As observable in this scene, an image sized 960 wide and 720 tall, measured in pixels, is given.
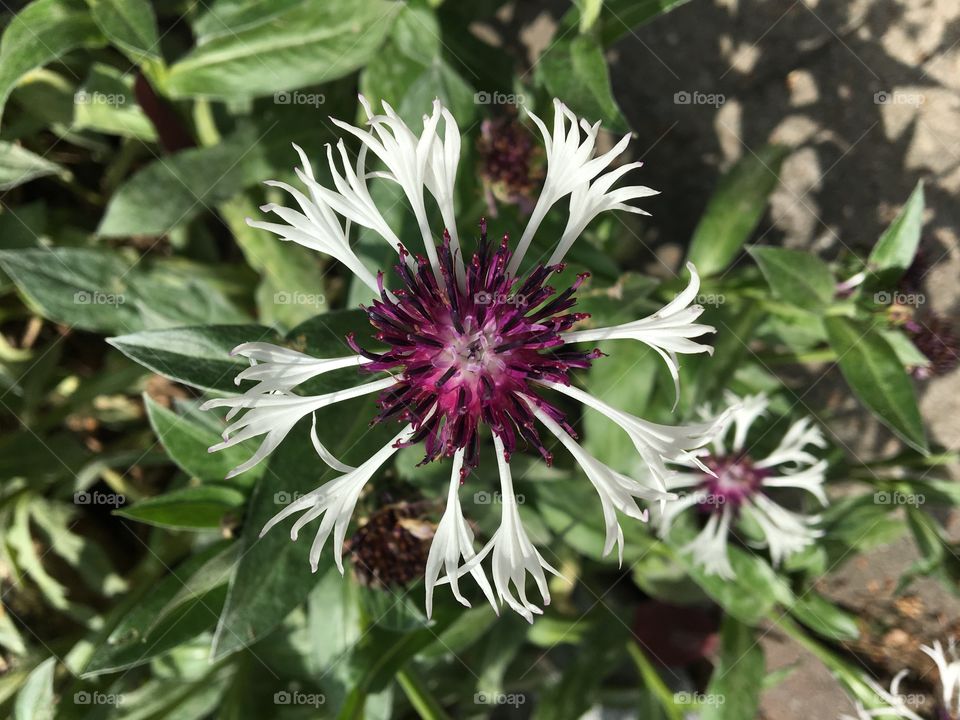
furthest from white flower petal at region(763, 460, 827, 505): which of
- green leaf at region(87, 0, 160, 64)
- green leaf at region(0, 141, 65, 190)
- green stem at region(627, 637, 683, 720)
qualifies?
green leaf at region(0, 141, 65, 190)

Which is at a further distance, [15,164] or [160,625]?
[15,164]

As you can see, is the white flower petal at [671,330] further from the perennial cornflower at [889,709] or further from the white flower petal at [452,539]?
the perennial cornflower at [889,709]

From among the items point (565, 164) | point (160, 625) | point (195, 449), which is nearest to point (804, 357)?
point (565, 164)

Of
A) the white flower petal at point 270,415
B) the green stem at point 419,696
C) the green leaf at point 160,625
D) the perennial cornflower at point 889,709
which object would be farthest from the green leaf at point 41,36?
the perennial cornflower at point 889,709

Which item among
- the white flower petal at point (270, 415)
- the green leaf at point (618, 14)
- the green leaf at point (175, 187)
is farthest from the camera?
the green leaf at point (175, 187)

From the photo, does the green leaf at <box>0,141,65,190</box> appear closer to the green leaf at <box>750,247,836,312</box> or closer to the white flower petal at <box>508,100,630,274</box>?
the white flower petal at <box>508,100,630,274</box>

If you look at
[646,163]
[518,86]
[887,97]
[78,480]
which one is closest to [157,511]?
[78,480]

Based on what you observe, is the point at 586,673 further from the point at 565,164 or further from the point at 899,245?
the point at 565,164

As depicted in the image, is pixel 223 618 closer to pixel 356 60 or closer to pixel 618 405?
pixel 618 405
